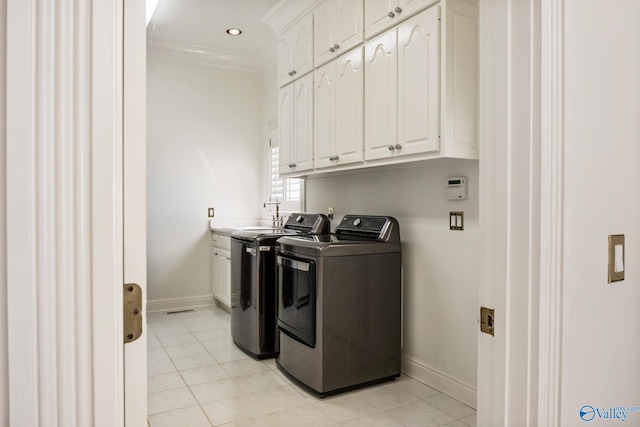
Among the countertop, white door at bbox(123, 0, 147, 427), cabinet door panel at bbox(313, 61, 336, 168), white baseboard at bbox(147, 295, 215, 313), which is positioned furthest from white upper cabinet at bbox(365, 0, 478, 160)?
white baseboard at bbox(147, 295, 215, 313)

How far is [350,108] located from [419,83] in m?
0.67

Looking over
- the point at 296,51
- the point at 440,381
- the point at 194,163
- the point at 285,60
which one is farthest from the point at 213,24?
the point at 440,381

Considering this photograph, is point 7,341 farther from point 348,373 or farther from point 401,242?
point 401,242

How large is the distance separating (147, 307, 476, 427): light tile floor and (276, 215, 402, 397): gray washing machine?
0.41 ft

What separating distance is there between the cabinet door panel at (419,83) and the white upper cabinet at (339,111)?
401 mm

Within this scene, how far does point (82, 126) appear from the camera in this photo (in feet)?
1.89

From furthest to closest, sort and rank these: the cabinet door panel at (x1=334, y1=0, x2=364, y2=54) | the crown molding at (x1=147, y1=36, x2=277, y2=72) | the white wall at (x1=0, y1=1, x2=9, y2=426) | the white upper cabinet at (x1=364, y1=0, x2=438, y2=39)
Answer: the crown molding at (x1=147, y1=36, x2=277, y2=72), the cabinet door panel at (x1=334, y1=0, x2=364, y2=54), the white upper cabinet at (x1=364, y1=0, x2=438, y2=39), the white wall at (x1=0, y1=1, x2=9, y2=426)

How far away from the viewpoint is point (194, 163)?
504cm

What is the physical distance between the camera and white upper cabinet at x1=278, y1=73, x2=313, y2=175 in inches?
134

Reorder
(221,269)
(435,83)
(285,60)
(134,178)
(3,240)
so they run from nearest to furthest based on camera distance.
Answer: (3,240) → (134,178) → (435,83) → (285,60) → (221,269)

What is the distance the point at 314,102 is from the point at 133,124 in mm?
2791

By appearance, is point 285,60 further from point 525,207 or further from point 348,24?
point 525,207
